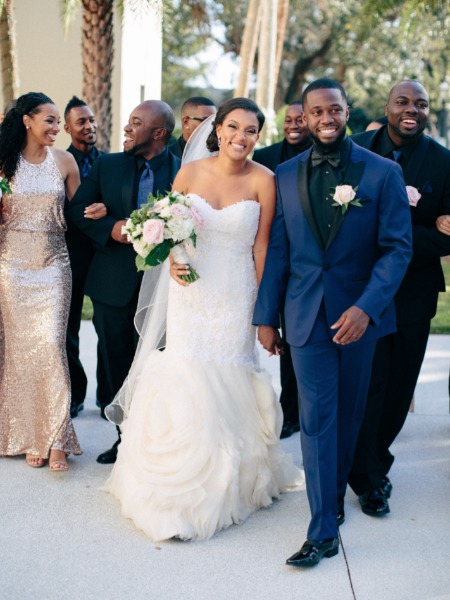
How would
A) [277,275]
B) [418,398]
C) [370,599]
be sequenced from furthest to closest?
[418,398] < [277,275] < [370,599]

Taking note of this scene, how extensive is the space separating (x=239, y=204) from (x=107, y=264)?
1392mm

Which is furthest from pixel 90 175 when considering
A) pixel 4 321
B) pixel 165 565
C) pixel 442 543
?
pixel 442 543

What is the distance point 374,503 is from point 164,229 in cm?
204

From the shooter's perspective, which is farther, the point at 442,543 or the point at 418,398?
the point at 418,398

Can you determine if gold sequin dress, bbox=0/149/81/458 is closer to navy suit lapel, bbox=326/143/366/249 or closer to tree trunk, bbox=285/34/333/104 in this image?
navy suit lapel, bbox=326/143/366/249

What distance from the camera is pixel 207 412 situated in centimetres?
526

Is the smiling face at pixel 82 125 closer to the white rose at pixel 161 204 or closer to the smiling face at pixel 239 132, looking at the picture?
the smiling face at pixel 239 132

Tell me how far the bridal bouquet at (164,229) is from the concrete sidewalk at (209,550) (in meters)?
1.50

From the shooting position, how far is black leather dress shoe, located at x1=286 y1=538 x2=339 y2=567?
15.1 ft

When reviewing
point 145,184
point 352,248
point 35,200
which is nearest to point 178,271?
point 352,248

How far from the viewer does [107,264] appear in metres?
6.42

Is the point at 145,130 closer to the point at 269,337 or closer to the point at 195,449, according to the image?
the point at 269,337

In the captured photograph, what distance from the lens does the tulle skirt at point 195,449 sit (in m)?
5.11

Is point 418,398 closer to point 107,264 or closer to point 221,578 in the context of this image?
point 107,264
